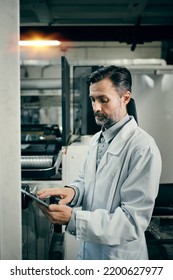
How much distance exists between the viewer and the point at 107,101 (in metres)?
0.91

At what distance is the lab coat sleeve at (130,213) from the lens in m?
0.81

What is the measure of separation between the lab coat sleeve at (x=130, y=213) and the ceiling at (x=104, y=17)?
1755mm

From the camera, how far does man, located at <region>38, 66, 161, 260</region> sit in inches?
31.9

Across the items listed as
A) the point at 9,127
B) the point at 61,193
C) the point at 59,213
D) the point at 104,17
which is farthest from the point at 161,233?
the point at 104,17

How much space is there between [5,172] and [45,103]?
4.28 metres

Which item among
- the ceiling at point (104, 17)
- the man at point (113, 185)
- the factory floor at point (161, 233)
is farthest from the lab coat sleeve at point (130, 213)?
the ceiling at point (104, 17)

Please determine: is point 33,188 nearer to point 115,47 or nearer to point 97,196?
point 97,196

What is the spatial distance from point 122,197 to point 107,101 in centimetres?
29

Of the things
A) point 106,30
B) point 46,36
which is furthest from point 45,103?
point 106,30

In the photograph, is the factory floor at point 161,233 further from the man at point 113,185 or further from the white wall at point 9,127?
the white wall at point 9,127

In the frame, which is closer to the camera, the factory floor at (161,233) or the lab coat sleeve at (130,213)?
the lab coat sleeve at (130,213)

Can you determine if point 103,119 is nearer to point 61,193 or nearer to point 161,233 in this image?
point 61,193

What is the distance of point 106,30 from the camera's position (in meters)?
2.54

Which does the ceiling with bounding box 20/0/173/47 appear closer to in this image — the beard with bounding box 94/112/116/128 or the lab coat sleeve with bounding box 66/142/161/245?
the beard with bounding box 94/112/116/128
